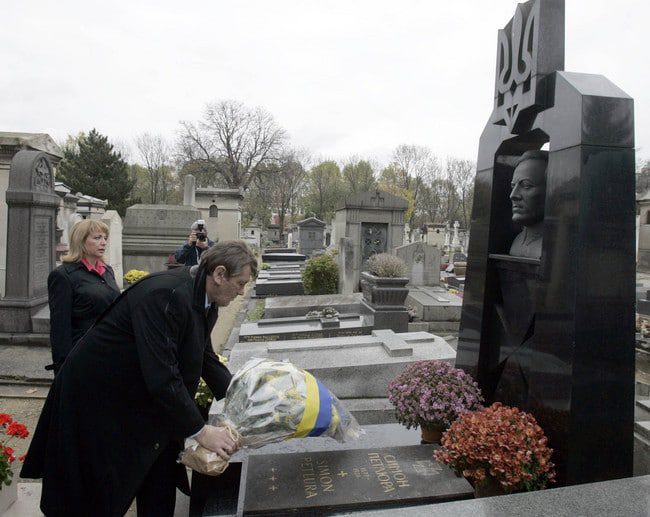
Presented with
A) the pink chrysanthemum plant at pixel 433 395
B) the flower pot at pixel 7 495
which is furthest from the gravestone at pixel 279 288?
the flower pot at pixel 7 495

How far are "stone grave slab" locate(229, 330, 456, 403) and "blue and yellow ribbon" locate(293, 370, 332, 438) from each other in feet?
6.84

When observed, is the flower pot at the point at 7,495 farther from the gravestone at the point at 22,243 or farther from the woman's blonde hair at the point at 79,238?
the gravestone at the point at 22,243

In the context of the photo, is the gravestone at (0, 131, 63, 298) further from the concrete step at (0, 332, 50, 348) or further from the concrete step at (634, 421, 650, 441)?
the concrete step at (634, 421, 650, 441)

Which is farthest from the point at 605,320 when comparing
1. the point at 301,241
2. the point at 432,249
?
the point at 301,241

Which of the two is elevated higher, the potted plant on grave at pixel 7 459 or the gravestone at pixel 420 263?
the gravestone at pixel 420 263

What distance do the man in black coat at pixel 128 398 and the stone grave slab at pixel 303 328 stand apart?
4819 millimetres

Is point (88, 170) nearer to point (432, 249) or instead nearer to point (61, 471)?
point (432, 249)

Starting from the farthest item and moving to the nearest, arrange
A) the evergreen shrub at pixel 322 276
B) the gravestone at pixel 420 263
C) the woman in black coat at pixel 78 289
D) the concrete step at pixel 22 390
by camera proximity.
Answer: the evergreen shrub at pixel 322 276
the gravestone at pixel 420 263
the concrete step at pixel 22 390
the woman in black coat at pixel 78 289

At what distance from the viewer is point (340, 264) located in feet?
38.8

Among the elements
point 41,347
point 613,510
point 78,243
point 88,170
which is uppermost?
point 88,170

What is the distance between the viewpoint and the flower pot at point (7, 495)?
9.20ft

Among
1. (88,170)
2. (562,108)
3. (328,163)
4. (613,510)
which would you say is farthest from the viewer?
(328,163)

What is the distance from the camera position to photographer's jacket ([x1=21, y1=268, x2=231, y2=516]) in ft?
6.78

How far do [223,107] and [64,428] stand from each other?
44.4 m
